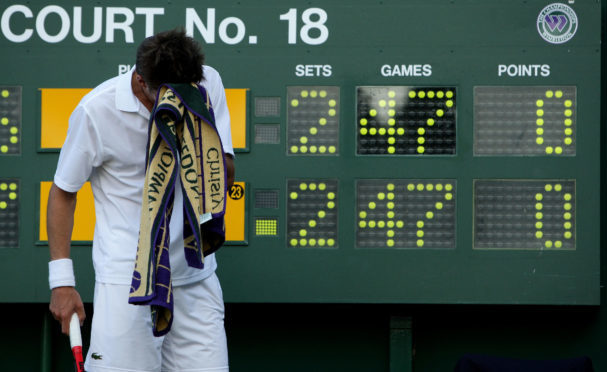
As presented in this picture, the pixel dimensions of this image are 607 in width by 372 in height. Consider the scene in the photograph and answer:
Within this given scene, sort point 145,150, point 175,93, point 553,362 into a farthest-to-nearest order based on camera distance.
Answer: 1. point 553,362
2. point 145,150
3. point 175,93

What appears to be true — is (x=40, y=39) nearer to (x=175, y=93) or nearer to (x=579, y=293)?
(x=175, y=93)

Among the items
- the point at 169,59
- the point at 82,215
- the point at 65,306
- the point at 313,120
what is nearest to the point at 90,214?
the point at 82,215

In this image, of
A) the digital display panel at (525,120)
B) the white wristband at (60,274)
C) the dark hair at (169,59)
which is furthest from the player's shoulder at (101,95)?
the digital display panel at (525,120)

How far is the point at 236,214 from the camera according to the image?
12.9 feet

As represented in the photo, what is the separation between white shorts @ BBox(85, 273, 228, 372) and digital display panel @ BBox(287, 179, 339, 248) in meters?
1.17

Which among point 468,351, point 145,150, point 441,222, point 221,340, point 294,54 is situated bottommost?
point 468,351

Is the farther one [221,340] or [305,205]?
[305,205]

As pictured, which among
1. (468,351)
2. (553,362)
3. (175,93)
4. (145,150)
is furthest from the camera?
(468,351)

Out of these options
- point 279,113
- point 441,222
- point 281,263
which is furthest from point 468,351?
point 279,113

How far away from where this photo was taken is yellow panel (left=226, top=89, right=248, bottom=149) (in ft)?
13.0

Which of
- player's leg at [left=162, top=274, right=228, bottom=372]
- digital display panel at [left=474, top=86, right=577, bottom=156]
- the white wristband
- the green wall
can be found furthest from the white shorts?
digital display panel at [left=474, top=86, right=577, bottom=156]

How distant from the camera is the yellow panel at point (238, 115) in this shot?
3.96m

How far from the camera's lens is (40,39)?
13.2 ft

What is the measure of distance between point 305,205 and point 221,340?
1313 millimetres
